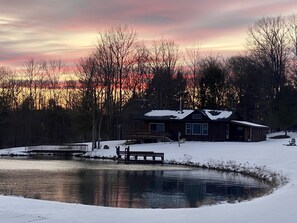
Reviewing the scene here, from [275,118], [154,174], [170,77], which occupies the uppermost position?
[170,77]

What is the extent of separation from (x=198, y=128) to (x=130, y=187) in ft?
110

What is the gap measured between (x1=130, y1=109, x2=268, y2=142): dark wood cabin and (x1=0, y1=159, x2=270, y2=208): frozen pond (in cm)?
2247

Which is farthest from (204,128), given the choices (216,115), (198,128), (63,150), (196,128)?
(63,150)

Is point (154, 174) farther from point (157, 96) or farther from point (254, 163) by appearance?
point (157, 96)

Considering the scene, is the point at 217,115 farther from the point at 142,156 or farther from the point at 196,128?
the point at 142,156

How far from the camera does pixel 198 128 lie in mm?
60500

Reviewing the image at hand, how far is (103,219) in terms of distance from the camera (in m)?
13.2

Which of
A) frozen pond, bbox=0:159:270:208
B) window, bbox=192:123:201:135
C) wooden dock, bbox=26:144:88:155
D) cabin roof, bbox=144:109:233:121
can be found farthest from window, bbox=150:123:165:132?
frozen pond, bbox=0:159:270:208

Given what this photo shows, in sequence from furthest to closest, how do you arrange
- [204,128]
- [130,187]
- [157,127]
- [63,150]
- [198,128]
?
1. [157,127]
2. [198,128]
3. [204,128]
4. [63,150]
5. [130,187]

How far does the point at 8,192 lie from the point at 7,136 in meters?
55.1

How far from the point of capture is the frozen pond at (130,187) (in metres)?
22.3

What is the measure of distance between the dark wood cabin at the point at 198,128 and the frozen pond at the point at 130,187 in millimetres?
22468

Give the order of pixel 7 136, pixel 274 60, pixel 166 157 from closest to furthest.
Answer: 1. pixel 166 157
2. pixel 7 136
3. pixel 274 60

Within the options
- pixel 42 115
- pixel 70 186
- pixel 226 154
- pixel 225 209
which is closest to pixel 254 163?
pixel 226 154
